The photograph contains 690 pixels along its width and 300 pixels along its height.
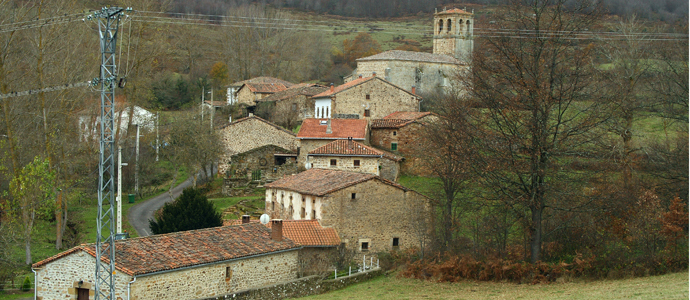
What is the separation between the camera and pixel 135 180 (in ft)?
123

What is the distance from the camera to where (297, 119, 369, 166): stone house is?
35156mm

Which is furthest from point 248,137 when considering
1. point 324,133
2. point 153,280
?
point 153,280

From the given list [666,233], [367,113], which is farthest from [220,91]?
[666,233]

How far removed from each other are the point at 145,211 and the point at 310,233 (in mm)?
12342

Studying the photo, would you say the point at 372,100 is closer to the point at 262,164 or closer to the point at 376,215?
the point at 262,164

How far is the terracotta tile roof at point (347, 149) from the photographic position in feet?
104

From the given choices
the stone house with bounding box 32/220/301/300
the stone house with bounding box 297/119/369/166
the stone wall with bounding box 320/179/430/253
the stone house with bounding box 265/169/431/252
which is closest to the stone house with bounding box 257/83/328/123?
the stone house with bounding box 297/119/369/166

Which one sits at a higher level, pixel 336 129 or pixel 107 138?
pixel 336 129

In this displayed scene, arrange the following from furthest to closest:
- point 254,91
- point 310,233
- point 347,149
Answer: point 254,91 → point 347,149 → point 310,233

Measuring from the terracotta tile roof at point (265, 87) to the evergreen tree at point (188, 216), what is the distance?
2878 cm

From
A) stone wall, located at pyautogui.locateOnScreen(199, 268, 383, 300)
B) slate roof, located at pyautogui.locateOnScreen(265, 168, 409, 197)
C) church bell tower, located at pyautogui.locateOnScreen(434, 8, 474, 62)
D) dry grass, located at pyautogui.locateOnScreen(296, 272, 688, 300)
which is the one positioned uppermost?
church bell tower, located at pyautogui.locateOnScreen(434, 8, 474, 62)

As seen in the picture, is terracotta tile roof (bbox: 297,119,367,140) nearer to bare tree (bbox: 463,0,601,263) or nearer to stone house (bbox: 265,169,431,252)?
stone house (bbox: 265,169,431,252)

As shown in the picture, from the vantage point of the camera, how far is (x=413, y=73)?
2292 inches

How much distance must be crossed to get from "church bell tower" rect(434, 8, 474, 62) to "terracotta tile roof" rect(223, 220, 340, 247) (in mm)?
46139
